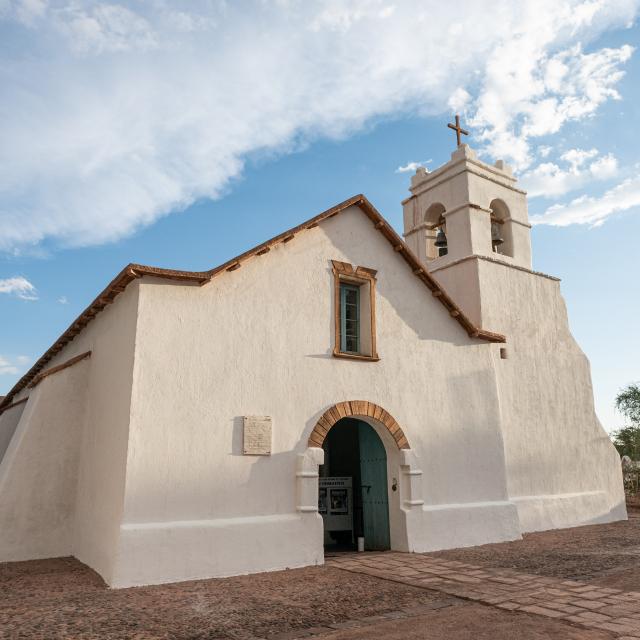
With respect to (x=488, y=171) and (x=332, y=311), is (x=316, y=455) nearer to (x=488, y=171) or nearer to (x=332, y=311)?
(x=332, y=311)

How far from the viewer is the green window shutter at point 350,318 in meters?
9.92

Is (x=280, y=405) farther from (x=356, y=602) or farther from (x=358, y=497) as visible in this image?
(x=358, y=497)

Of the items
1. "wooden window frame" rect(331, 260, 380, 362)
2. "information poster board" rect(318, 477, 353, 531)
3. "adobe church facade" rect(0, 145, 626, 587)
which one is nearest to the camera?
"adobe church facade" rect(0, 145, 626, 587)

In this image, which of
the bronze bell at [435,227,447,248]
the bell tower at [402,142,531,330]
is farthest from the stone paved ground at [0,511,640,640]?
the bronze bell at [435,227,447,248]

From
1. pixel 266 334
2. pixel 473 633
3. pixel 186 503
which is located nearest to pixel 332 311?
pixel 266 334

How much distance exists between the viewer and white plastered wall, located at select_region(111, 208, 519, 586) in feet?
25.0

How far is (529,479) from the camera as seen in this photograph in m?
12.6

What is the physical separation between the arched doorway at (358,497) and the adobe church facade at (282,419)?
0.05 m

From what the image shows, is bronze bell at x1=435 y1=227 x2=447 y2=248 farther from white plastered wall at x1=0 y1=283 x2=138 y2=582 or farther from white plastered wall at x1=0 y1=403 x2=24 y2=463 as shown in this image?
white plastered wall at x1=0 y1=403 x2=24 y2=463

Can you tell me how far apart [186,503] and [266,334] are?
274 centimetres

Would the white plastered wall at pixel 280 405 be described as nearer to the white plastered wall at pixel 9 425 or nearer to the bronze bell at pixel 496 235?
the bronze bell at pixel 496 235

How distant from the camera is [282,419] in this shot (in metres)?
8.68

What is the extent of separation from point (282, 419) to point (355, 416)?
1418mm

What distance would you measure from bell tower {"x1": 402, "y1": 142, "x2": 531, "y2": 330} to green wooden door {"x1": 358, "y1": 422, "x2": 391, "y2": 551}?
4305 millimetres
